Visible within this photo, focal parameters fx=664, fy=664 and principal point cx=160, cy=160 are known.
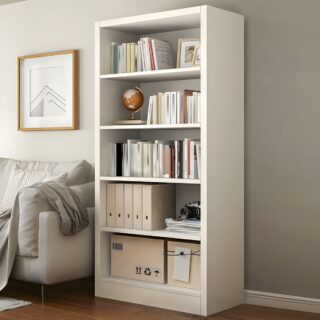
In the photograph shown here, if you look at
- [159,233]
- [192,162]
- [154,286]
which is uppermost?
[192,162]

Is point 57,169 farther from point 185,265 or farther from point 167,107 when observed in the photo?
point 185,265

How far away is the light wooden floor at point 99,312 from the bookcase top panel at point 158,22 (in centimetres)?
188

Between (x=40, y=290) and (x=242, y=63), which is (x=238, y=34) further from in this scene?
(x=40, y=290)

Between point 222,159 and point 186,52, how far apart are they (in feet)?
2.52

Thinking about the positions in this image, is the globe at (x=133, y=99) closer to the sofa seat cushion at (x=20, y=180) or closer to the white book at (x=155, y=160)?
the white book at (x=155, y=160)

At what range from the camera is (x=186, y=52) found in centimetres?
440

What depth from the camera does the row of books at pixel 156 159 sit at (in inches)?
166

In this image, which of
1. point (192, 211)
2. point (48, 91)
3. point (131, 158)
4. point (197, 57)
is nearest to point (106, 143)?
point (131, 158)

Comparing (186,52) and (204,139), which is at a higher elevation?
(186,52)

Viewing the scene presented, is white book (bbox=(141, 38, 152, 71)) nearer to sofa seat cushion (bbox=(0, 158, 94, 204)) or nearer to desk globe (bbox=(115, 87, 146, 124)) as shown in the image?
desk globe (bbox=(115, 87, 146, 124))

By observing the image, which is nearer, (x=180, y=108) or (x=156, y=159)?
(x=180, y=108)

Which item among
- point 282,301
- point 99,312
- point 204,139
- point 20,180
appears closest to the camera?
point 204,139

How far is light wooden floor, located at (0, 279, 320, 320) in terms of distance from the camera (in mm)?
4035

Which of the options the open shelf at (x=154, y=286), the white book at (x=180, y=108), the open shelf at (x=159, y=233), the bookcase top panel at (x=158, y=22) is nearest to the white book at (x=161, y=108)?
the white book at (x=180, y=108)
